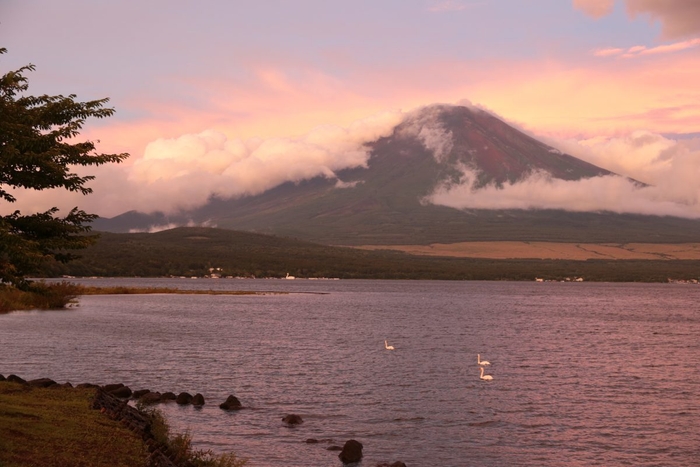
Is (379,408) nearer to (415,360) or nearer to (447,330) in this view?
(415,360)

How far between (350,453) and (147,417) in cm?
738

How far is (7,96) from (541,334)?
68.3 meters

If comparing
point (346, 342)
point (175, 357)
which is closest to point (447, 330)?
point (346, 342)

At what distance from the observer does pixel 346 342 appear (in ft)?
225

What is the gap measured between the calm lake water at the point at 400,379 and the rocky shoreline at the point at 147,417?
68 centimetres

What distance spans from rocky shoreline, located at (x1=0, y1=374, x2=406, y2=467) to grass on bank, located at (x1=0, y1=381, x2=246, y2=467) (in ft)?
0.93

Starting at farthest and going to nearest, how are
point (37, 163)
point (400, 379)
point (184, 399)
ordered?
point (400, 379)
point (184, 399)
point (37, 163)

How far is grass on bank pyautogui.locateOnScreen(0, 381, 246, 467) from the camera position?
1930cm

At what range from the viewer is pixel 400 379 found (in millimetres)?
46594

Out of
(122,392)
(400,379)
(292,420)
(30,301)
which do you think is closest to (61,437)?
(292,420)

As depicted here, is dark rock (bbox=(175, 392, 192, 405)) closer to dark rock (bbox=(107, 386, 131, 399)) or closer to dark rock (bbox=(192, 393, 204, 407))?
dark rock (bbox=(192, 393, 204, 407))

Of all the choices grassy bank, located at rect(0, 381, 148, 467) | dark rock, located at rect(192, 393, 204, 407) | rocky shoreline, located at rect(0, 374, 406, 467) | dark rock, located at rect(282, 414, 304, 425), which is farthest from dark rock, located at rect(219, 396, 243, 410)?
grassy bank, located at rect(0, 381, 148, 467)

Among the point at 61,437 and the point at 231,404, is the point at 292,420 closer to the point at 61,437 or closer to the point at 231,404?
the point at 231,404

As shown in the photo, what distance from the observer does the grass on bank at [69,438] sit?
19.3 m
